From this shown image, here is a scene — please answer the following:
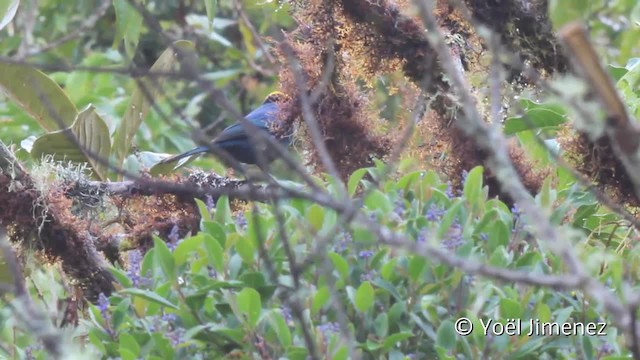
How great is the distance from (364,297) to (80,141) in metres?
Result: 1.76

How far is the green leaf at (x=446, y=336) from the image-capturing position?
1.60 m

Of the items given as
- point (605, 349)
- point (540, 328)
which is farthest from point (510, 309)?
point (605, 349)

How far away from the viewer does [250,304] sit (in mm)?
1602

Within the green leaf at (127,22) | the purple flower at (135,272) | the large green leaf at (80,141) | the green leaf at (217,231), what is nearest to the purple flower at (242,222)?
the green leaf at (217,231)

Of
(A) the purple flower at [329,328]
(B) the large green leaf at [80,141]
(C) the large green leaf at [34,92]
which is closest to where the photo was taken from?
(A) the purple flower at [329,328]

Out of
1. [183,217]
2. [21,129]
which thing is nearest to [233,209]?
[183,217]

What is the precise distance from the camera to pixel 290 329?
169cm

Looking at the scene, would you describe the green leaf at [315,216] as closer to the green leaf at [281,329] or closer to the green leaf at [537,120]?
the green leaf at [281,329]

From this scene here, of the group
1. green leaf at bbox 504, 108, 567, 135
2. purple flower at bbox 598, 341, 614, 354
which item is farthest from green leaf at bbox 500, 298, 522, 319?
green leaf at bbox 504, 108, 567, 135

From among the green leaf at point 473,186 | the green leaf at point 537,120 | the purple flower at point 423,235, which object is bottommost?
the purple flower at point 423,235

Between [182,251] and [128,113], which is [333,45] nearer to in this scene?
[128,113]

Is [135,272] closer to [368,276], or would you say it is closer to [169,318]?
[169,318]

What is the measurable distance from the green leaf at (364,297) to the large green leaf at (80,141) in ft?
5.38

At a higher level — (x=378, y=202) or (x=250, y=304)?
(x=378, y=202)
